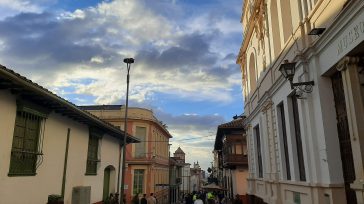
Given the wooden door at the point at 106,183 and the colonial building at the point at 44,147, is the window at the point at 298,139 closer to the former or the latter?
the colonial building at the point at 44,147

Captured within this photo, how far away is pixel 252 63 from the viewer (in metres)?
19.7

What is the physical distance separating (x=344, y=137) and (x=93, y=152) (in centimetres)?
1096

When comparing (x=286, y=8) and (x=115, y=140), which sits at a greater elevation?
(x=286, y=8)

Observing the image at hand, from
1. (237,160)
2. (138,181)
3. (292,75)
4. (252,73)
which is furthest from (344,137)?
(138,181)

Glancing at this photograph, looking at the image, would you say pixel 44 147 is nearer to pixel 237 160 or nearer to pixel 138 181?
pixel 237 160

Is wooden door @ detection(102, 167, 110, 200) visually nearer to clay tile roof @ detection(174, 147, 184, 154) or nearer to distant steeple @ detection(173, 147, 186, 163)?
distant steeple @ detection(173, 147, 186, 163)

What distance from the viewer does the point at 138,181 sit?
36938mm

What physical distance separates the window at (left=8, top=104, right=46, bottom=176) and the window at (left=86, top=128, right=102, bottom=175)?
4.33 meters

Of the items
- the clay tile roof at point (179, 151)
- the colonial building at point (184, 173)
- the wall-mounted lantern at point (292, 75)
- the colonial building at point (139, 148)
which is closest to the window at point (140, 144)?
the colonial building at point (139, 148)

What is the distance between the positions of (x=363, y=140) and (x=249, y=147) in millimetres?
14376

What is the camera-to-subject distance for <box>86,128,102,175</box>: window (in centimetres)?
→ 1511

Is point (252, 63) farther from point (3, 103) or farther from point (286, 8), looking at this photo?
point (3, 103)

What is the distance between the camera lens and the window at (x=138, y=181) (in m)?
36.6

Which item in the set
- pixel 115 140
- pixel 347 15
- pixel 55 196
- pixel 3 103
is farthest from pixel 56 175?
pixel 347 15
